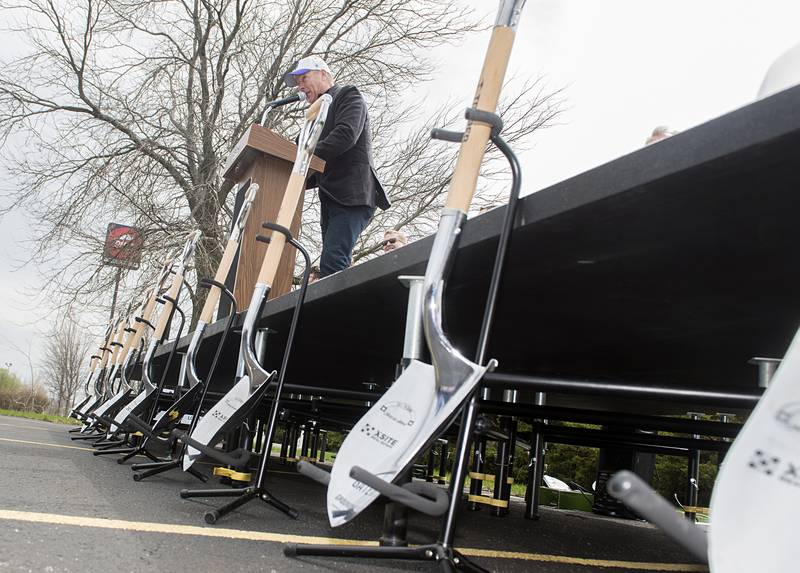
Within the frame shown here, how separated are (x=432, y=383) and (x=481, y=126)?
57cm

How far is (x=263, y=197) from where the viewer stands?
4227mm

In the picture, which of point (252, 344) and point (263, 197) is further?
point (263, 197)

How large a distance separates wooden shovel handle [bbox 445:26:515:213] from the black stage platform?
0.34 ft

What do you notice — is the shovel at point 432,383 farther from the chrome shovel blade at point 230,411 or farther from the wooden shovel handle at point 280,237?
the wooden shovel handle at point 280,237

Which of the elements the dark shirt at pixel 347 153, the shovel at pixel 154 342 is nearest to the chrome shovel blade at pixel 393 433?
the dark shirt at pixel 347 153

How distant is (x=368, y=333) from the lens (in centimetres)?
336

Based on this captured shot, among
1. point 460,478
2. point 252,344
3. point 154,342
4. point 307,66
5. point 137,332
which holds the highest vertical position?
point 307,66

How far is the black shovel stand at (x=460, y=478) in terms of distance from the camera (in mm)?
1221

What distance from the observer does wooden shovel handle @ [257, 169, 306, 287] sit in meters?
2.62

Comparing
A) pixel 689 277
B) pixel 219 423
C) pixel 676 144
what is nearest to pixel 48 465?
pixel 219 423

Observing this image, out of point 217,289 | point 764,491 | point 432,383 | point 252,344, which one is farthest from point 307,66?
point 764,491

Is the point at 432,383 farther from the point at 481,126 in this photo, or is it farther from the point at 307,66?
the point at 307,66

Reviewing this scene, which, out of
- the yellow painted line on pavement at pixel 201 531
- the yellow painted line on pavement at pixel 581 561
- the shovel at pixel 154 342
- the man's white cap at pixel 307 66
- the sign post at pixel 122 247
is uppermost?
the sign post at pixel 122 247

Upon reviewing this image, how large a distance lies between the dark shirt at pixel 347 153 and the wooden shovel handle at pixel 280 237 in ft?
4.12
